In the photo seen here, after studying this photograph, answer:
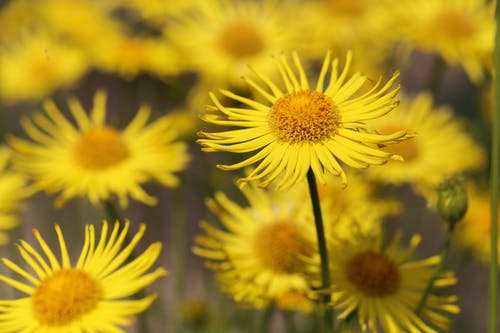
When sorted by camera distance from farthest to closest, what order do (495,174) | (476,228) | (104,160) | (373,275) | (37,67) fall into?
(37,67) < (476,228) < (104,160) < (373,275) < (495,174)

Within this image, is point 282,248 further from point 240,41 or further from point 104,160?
point 240,41

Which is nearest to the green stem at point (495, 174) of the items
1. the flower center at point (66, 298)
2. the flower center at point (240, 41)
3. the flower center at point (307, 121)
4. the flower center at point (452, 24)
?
the flower center at point (307, 121)

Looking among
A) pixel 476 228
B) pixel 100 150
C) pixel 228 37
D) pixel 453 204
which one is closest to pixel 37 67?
pixel 228 37

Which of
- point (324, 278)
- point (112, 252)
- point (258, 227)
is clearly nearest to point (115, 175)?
point (258, 227)

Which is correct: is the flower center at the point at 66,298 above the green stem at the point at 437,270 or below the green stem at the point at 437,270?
below

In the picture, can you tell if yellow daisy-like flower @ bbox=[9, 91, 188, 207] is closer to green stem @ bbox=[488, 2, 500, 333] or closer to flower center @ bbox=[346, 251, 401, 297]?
flower center @ bbox=[346, 251, 401, 297]

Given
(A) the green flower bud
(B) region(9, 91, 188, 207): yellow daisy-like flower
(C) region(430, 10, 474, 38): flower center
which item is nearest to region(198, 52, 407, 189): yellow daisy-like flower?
(A) the green flower bud

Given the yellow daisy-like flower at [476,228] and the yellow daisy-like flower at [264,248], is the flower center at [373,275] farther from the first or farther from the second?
the yellow daisy-like flower at [476,228]
